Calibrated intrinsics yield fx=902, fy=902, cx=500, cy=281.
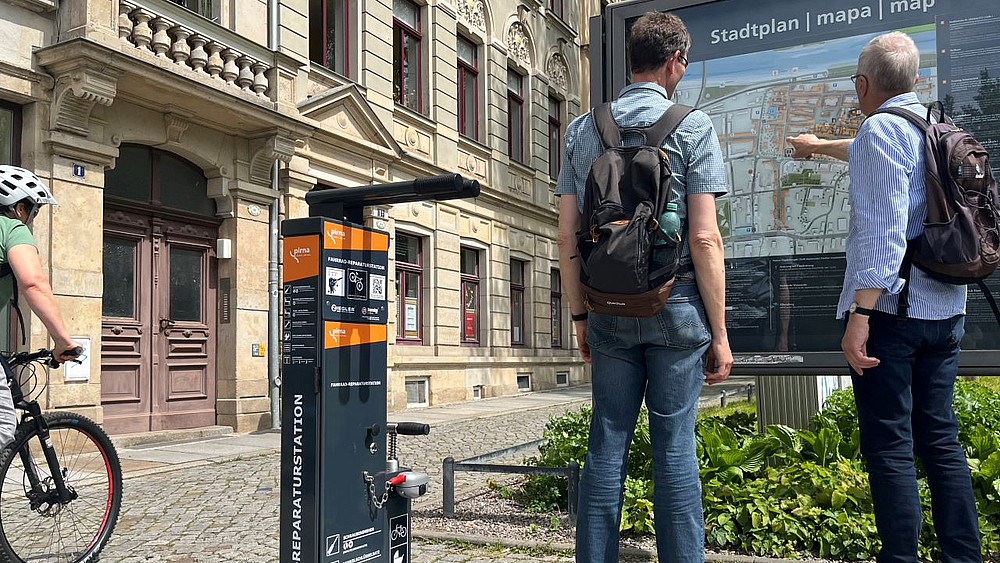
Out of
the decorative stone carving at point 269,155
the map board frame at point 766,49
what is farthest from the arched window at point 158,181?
the map board frame at point 766,49

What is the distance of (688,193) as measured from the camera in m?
3.13

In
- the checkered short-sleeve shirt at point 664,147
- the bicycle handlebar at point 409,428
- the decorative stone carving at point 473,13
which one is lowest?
the bicycle handlebar at point 409,428

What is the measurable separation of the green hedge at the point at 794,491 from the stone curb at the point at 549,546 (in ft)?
0.39

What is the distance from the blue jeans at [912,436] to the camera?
10.6ft

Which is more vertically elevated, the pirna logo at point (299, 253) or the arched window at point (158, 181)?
the arched window at point (158, 181)

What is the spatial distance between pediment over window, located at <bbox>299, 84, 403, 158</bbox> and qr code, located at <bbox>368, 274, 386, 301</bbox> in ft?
34.5

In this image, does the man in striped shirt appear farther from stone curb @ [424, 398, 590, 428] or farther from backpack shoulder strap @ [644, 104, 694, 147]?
stone curb @ [424, 398, 590, 428]

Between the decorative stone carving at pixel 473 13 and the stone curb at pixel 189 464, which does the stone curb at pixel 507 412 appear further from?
the decorative stone carving at pixel 473 13

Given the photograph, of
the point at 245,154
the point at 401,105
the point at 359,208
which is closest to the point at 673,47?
the point at 359,208

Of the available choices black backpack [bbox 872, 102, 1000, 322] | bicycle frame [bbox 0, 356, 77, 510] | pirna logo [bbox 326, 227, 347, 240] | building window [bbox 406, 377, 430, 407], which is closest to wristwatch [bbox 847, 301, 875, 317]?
black backpack [bbox 872, 102, 1000, 322]

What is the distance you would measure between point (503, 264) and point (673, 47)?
1743 cm

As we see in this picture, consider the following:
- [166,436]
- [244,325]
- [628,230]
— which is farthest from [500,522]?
[244,325]

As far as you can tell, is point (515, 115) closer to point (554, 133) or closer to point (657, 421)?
point (554, 133)

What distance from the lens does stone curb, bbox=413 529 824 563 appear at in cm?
→ 428
